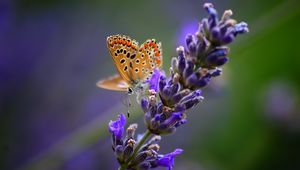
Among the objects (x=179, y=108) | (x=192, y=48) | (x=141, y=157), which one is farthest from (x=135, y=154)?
(x=192, y=48)

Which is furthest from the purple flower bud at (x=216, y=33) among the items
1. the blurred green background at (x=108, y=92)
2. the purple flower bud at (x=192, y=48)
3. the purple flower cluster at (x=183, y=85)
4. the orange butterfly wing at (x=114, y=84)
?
the blurred green background at (x=108, y=92)

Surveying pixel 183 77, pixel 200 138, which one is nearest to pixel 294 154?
pixel 200 138

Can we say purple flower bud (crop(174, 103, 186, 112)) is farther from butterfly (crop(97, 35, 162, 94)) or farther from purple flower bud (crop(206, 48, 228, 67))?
butterfly (crop(97, 35, 162, 94))

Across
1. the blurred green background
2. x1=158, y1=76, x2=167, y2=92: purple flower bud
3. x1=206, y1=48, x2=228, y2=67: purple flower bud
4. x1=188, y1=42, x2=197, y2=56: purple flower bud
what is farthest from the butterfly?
the blurred green background

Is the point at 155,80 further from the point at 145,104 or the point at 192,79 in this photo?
the point at 192,79

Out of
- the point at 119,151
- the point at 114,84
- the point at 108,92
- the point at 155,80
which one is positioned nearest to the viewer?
the point at 119,151
